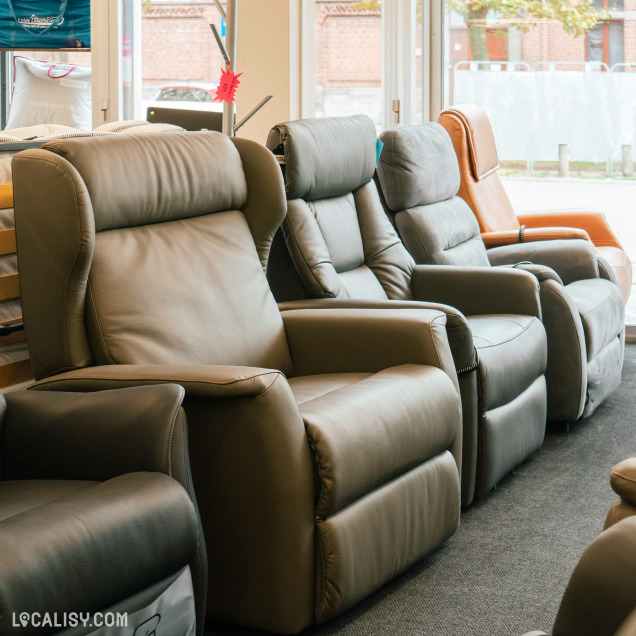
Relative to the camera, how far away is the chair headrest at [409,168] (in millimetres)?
3467

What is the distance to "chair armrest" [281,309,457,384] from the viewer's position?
7.78 ft

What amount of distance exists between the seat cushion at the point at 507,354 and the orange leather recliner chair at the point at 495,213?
98 centimetres

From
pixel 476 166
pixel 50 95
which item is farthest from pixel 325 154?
pixel 50 95

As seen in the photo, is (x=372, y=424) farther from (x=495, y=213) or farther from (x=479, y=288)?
(x=495, y=213)

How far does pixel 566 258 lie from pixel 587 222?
71 cm

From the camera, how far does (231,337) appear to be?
2.34 metres

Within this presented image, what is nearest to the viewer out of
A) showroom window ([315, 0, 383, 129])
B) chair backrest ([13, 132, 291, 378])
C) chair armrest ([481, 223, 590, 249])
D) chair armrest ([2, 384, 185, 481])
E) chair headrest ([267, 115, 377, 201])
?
chair armrest ([2, 384, 185, 481])

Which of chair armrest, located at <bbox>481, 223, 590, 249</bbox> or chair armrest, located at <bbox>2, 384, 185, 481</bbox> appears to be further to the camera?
chair armrest, located at <bbox>481, 223, 590, 249</bbox>

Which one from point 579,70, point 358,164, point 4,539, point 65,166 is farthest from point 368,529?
point 579,70

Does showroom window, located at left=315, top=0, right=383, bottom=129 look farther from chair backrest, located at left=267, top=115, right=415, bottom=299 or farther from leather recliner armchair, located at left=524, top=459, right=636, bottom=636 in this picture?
leather recliner armchair, located at left=524, top=459, right=636, bottom=636

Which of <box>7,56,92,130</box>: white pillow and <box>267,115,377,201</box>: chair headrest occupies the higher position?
<box>7,56,92,130</box>: white pillow

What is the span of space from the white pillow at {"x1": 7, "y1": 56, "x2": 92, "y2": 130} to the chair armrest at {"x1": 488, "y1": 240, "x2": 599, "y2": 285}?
119 inches

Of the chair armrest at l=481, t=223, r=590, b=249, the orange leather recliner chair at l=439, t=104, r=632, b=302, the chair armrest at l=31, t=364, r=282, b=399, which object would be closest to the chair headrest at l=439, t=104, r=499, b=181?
the orange leather recliner chair at l=439, t=104, r=632, b=302

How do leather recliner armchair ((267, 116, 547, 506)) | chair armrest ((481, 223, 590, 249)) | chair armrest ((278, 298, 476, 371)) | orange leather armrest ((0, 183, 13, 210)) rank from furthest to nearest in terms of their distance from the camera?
chair armrest ((481, 223, 590, 249)) < leather recliner armchair ((267, 116, 547, 506)) < chair armrest ((278, 298, 476, 371)) < orange leather armrest ((0, 183, 13, 210))
